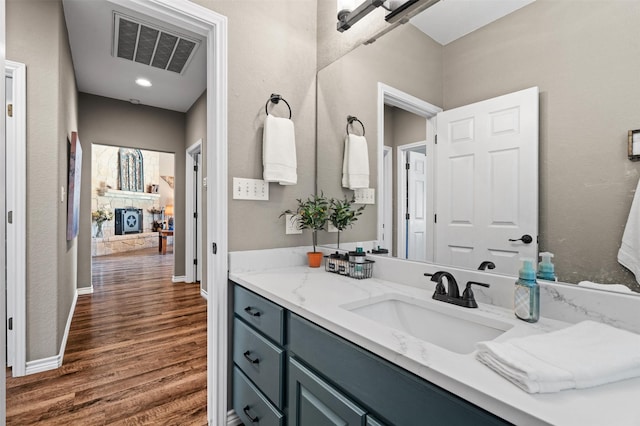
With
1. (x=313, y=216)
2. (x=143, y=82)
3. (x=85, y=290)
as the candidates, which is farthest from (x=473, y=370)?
(x=85, y=290)

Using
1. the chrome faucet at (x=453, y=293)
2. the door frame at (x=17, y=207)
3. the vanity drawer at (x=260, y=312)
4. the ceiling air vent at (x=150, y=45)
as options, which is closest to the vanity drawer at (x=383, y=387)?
the vanity drawer at (x=260, y=312)

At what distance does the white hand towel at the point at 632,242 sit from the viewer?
790mm

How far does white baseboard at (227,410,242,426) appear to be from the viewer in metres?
1.58

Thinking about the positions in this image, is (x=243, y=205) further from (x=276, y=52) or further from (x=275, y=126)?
(x=276, y=52)

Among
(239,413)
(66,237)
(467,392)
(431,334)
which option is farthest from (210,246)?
(66,237)

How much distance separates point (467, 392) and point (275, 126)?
4.70 ft

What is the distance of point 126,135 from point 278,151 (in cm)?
377

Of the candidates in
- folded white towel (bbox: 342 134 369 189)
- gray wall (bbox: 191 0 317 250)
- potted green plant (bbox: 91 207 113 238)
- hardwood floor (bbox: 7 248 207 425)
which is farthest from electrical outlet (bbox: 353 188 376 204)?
potted green plant (bbox: 91 207 113 238)

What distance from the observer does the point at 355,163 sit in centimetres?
171

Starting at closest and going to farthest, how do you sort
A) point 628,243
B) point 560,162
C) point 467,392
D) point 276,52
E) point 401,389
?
point 467,392
point 401,389
point 628,243
point 560,162
point 276,52

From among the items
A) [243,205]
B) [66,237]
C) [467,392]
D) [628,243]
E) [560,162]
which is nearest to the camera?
[467,392]

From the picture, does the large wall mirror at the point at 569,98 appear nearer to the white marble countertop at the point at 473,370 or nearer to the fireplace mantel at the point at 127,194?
the white marble countertop at the point at 473,370

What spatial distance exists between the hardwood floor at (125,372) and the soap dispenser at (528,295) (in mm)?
1643

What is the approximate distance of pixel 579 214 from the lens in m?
0.90
